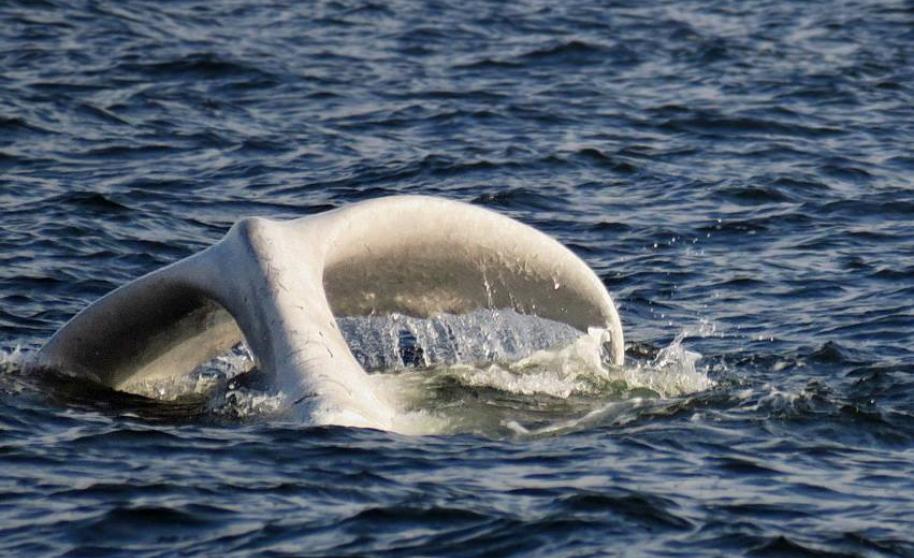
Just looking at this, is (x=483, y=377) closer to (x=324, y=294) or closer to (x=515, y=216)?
(x=324, y=294)

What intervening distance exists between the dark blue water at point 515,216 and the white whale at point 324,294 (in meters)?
0.32

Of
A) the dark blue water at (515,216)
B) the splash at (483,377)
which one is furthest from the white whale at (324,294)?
the dark blue water at (515,216)

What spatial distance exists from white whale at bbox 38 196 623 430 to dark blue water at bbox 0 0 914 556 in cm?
32

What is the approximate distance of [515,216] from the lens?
59.6 ft

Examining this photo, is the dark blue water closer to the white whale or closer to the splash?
the splash

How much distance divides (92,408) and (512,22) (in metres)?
16.9

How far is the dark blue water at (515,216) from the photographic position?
9484 mm

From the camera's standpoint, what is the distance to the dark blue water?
9.48m

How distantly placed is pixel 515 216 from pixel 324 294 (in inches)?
277

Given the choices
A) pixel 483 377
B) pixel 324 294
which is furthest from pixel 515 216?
pixel 324 294

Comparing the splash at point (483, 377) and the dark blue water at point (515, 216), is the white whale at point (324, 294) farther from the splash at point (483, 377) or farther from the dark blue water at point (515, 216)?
the dark blue water at point (515, 216)

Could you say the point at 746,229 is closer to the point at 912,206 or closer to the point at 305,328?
the point at 912,206

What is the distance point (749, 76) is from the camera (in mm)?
24266

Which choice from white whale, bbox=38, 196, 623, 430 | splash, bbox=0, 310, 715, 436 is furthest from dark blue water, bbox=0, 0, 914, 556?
white whale, bbox=38, 196, 623, 430
